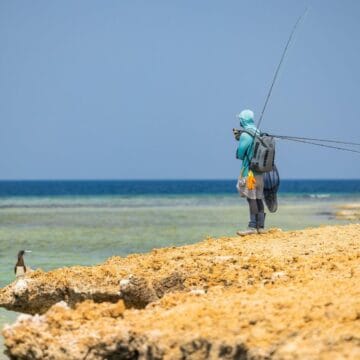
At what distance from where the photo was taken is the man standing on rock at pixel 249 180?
11.9 metres

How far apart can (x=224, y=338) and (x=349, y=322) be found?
0.81 m

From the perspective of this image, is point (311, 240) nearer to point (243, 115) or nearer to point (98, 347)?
point (243, 115)

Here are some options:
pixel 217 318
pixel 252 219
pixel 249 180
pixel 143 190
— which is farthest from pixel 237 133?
pixel 143 190

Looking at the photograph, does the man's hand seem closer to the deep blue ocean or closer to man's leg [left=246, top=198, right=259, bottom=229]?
man's leg [left=246, top=198, right=259, bottom=229]

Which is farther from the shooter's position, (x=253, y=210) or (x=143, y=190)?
(x=143, y=190)

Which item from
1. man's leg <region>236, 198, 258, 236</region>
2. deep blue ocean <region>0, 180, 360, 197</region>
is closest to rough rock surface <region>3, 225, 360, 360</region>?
man's leg <region>236, 198, 258, 236</region>

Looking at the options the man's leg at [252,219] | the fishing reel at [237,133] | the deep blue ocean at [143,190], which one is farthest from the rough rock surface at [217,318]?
the deep blue ocean at [143,190]

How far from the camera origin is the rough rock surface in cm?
577

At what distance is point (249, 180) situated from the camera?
1195 centimetres

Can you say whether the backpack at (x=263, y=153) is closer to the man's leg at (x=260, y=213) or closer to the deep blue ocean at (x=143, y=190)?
the man's leg at (x=260, y=213)

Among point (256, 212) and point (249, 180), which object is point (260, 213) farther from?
point (249, 180)

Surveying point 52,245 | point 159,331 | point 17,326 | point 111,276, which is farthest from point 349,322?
point 52,245

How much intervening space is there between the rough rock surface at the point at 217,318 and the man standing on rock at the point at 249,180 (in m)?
2.78

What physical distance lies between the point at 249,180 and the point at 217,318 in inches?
226
